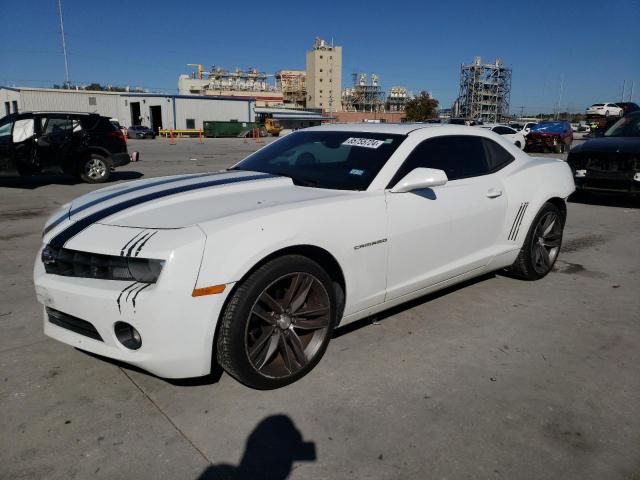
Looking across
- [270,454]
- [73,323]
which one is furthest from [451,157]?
[73,323]

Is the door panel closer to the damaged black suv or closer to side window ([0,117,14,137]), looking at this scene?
the damaged black suv

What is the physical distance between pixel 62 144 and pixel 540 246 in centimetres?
1010

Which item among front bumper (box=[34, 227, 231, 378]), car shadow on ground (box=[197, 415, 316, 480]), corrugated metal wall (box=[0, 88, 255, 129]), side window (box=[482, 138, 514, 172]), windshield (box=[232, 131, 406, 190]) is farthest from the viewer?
corrugated metal wall (box=[0, 88, 255, 129])

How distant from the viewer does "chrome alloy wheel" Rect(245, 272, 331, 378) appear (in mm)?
2676

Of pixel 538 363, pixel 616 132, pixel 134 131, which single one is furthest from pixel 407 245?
pixel 134 131

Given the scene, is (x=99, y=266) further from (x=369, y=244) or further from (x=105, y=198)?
(x=369, y=244)

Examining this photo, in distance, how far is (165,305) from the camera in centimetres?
232

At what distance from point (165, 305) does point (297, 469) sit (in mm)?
951

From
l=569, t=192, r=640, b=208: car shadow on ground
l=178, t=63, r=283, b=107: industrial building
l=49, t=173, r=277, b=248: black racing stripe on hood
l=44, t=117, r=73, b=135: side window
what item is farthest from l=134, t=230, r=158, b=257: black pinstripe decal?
l=178, t=63, r=283, b=107: industrial building

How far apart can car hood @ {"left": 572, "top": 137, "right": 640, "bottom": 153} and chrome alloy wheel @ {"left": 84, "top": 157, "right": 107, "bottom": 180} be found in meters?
10.0

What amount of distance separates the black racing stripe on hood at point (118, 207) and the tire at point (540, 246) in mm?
2569

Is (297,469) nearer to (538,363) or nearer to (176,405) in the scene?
(176,405)

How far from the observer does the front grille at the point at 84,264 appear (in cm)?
244

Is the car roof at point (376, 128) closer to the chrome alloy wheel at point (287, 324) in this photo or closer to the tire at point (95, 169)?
the chrome alloy wheel at point (287, 324)
